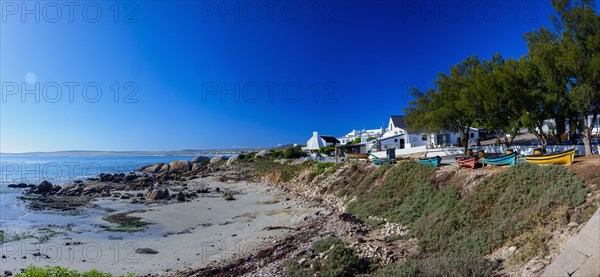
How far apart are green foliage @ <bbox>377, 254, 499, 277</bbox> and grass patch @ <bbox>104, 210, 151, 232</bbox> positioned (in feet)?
56.0

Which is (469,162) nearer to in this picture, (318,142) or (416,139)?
(416,139)

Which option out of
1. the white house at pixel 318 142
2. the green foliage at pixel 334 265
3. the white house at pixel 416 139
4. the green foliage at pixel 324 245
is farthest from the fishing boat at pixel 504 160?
the white house at pixel 318 142

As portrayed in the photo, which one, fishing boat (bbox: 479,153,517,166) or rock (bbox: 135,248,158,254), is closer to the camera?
rock (bbox: 135,248,158,254)

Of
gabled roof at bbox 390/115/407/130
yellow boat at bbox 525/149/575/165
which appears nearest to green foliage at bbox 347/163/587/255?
yellow boat at bbox 525/149/575/165

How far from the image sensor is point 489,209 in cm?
1072

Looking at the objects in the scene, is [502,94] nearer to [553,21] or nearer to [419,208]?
[553,21]

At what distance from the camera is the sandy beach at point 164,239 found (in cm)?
1352

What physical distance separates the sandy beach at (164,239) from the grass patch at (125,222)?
41 cm

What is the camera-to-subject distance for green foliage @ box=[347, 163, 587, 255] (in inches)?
341

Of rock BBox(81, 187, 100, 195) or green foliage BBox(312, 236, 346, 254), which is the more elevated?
green foliage BBox(312, 236, 346, 254)

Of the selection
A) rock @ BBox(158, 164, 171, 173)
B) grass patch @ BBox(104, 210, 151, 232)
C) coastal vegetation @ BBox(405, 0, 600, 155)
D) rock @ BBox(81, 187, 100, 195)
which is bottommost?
grass patch @ BBox(104, 210, 151, 232)

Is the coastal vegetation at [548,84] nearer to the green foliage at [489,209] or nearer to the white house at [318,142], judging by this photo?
the green foliage at [489,209]

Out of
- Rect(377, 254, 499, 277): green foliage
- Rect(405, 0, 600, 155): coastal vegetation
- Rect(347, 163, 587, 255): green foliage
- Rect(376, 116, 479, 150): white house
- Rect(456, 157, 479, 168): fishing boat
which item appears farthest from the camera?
Rect(376, 116, 479, 150): white house

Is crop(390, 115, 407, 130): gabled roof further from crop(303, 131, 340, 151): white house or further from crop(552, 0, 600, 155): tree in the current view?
crop(552, 0, 600, 155): tree
